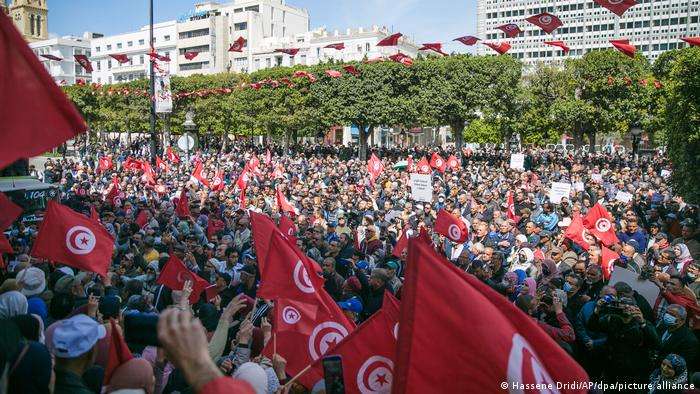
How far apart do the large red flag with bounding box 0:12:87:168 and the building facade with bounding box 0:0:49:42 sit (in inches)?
5083

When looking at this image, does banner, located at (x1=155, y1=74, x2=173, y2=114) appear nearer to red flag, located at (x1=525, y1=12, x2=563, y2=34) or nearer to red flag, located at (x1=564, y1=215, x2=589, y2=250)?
red flag, located at (x1=525, y1=12, x2=563, y2=34)

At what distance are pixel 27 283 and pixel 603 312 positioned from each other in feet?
20.7

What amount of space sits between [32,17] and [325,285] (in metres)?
137

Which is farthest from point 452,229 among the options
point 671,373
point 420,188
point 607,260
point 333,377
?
point 333,377

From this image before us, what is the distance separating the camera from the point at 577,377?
2.96 m

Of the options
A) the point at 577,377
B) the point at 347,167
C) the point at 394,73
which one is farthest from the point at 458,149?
the point at 577,377

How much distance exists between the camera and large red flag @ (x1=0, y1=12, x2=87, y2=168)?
364cm

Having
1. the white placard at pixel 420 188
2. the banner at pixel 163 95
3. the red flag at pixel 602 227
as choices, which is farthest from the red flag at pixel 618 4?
the banner at pixel 163 95

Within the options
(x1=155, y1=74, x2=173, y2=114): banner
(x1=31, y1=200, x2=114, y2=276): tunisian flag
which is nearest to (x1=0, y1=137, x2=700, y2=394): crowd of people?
(x1=31, y1=200, x2=114, y2=276): tunisian flag

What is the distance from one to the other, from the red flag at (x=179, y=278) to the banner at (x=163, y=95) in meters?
18.9

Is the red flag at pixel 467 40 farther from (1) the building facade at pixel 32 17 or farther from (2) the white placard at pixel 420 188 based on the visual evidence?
(1) the building facade at pixel 32 17

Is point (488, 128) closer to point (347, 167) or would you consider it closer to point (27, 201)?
point (347, 167)

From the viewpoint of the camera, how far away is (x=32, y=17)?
406 ft

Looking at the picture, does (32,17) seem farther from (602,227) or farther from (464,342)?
(464,342)
